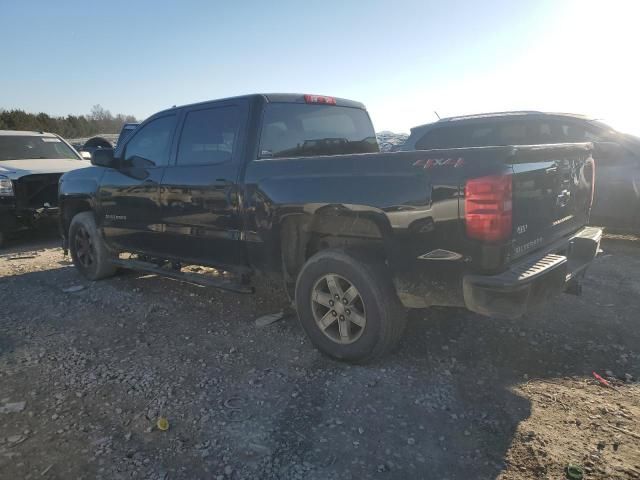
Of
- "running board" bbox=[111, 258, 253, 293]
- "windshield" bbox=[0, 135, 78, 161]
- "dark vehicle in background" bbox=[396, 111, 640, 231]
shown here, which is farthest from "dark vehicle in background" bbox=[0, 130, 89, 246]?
"dark vehicle in background" bbox=[396, 111, 640, 231]

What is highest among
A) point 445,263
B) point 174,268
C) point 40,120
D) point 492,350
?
point 40,120

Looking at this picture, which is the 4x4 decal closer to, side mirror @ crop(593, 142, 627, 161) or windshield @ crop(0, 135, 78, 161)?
side mirror @ crop(593, 142, 627, 161)

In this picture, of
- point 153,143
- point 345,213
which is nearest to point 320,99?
point 345,213

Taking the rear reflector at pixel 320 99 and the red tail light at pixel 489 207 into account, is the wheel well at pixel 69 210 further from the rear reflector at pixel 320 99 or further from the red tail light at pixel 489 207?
the red tail light at pixel 489 207

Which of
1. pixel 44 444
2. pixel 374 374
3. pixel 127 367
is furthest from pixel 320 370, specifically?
pixel 44 444

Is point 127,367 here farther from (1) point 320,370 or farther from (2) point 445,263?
(2) point 445,263

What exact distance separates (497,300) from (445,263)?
1.19 ft

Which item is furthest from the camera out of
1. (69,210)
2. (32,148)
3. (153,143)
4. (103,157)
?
(32,148)

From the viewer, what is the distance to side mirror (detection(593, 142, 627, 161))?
6.13 meters

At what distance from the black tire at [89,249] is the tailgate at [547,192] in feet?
15.5

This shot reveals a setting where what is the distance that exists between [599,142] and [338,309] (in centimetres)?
494

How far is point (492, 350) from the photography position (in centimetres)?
363

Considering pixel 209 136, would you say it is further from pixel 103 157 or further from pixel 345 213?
pixel 345 213

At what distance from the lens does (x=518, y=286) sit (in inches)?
105
